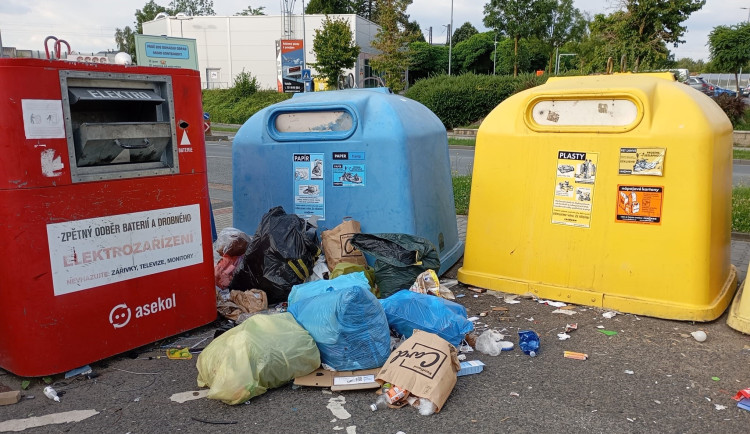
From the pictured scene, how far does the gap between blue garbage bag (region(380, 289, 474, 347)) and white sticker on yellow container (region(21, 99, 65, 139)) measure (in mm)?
1919

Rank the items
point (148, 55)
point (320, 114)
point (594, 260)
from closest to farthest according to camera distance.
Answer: point (594, 260)
point (320, 114)
point (148, 55)

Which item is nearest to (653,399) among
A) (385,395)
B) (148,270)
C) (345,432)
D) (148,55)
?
(385,395)

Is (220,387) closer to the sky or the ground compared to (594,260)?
closer to the ground

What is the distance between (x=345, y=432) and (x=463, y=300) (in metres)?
1.80

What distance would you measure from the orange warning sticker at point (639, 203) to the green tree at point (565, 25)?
4594 cm

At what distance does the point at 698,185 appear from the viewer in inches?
Answer: 128

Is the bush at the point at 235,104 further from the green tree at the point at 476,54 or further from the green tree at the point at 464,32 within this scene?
the green tree at the point at 464,32

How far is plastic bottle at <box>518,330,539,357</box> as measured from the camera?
299cm

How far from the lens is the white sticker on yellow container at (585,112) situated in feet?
11.3

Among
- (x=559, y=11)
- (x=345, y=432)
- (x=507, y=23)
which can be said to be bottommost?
(x=345, y=432)

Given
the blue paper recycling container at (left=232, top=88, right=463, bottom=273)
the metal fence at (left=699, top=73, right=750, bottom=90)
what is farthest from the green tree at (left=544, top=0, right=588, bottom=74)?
the blue paper recycling container at (left=232, top=88, right=463, bottom=273)

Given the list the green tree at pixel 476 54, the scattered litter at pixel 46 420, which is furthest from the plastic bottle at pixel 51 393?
the green tree at pixel 476 54

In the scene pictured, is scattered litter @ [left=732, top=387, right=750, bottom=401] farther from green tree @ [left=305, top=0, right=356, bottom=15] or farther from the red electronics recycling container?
green tree @ [left=305, top=0, right=356, bottom=15]

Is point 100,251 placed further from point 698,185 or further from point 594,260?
point 698,185
